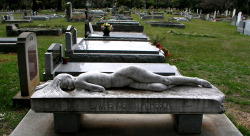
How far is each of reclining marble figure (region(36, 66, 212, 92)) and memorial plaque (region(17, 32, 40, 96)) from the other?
1.64 m

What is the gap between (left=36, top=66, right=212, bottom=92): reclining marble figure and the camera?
14.1 feet

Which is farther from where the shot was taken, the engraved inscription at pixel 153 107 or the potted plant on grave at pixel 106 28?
the potted plant on grave at pixel 106 28

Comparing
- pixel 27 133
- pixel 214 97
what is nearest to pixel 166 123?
pixel 214 97

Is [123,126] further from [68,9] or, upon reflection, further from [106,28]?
[68,9]

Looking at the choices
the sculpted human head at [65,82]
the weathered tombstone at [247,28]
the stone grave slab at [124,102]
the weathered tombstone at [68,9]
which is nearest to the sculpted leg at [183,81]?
the stone grave slab at [124,102]

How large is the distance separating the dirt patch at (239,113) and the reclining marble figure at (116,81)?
2207 millimetres

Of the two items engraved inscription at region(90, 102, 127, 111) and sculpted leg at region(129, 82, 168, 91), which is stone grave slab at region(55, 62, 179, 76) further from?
engraved inscription at region(90, 102, 127, 111)

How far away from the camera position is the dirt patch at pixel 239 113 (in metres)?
5.32

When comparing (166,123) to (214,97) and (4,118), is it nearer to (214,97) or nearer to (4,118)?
(214,97)

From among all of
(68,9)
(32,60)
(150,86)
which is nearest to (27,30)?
(68,9)

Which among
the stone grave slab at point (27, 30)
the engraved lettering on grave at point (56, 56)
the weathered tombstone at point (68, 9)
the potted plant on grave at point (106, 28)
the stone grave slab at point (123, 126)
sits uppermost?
the weathered tombstone at point (68, 9)

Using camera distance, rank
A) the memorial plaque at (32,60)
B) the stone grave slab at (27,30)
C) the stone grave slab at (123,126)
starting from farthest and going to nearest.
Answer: the stone grave slab at (27,30), the memorial plaque at (32,60), the stone grave slab at (123,126)

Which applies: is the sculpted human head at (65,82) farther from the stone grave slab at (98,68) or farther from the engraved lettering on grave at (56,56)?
the engraved lettering on grave at (56,56)

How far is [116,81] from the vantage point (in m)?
4.38
